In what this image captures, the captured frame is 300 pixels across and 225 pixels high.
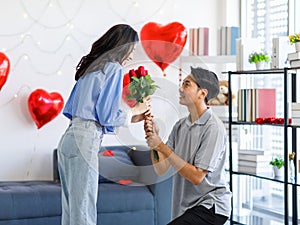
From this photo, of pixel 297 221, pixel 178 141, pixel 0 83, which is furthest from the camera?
pixel 0 83

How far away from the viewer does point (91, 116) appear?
2.79 m

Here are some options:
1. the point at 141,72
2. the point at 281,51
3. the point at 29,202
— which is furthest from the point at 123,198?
the point at 141,72

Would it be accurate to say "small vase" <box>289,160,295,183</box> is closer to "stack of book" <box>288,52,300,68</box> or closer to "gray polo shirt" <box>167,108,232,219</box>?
"stack of book" <box>288,52,300,68</box>

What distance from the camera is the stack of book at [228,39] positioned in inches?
195

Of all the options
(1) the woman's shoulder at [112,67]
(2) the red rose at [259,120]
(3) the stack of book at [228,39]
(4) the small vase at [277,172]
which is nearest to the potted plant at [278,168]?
(4) the small vase at [277,172]

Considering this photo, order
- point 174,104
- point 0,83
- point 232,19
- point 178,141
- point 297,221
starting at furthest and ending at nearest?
1. point 232,19
2. point 0,83
3. point 297,221
4. point 178,141
5. point 174,104

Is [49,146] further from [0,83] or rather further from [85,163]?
[85,163]

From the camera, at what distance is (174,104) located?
105 inches

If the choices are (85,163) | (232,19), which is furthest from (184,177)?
(232,19)

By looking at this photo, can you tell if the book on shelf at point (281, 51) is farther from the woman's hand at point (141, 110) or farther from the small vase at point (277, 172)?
the woman's hand at point (141, 110)

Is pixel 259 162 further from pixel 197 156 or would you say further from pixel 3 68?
pixel 3 68

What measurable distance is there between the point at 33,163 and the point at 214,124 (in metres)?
2.37

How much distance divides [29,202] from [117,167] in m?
1.05

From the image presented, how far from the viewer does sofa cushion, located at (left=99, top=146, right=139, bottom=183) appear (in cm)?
298
